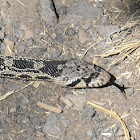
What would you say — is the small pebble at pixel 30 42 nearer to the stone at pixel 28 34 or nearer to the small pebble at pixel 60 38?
the stone at pixel 28 34

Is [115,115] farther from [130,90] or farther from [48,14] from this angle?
[48,14]

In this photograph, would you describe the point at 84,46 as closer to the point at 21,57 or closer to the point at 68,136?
the point at 21,57

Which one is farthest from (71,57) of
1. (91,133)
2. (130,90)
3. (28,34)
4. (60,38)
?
(91,133)

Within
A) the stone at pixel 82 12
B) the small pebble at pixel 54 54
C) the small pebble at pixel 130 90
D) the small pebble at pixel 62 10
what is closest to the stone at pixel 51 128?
the small pebble at pixel 54 54

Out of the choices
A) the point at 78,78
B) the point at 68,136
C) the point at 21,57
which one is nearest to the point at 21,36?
the point at 21,57

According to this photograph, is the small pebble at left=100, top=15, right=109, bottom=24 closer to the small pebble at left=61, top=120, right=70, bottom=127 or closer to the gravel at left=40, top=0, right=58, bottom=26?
the gravel at left=40, top=0, right=58, bottom=26

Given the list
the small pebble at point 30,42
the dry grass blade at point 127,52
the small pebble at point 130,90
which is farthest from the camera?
the small pebble at point 30,42
